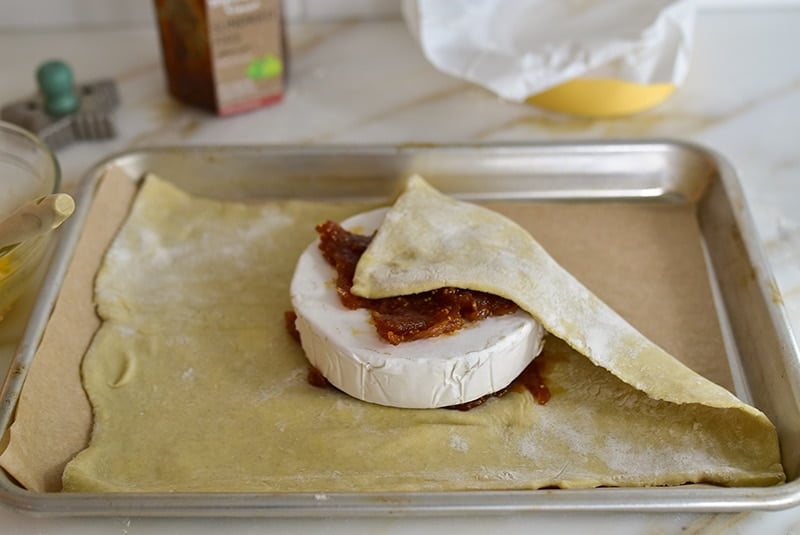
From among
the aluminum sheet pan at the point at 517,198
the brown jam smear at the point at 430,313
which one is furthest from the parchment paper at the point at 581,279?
the brown jam smear at the point at 430,313

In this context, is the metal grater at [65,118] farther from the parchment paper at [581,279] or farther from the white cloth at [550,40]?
the white cloth at [550,40]

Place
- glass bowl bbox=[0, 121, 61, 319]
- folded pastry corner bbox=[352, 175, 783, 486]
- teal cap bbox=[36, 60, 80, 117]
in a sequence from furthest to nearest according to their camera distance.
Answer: teal cap bbox=[36, 60, 80, 117], glass bowl bbox=[0, 121, 61, 319], folded pastry corner bbox=[352, 175, 783, 486]

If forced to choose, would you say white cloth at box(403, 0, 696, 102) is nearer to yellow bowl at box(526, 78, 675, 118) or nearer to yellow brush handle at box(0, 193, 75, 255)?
yellow bowl at box(526, 78, 675, 118)

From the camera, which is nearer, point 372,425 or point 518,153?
point 372,425

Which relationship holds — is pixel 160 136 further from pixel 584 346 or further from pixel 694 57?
pixel 694 57

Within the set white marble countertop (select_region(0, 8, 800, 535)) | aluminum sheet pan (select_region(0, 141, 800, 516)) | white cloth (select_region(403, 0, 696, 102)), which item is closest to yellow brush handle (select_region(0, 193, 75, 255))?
aluminum sheet pan (select_region(0, 141, 800, 516))

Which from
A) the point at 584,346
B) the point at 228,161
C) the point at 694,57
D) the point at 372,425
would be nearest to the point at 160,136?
the point at 228,161
